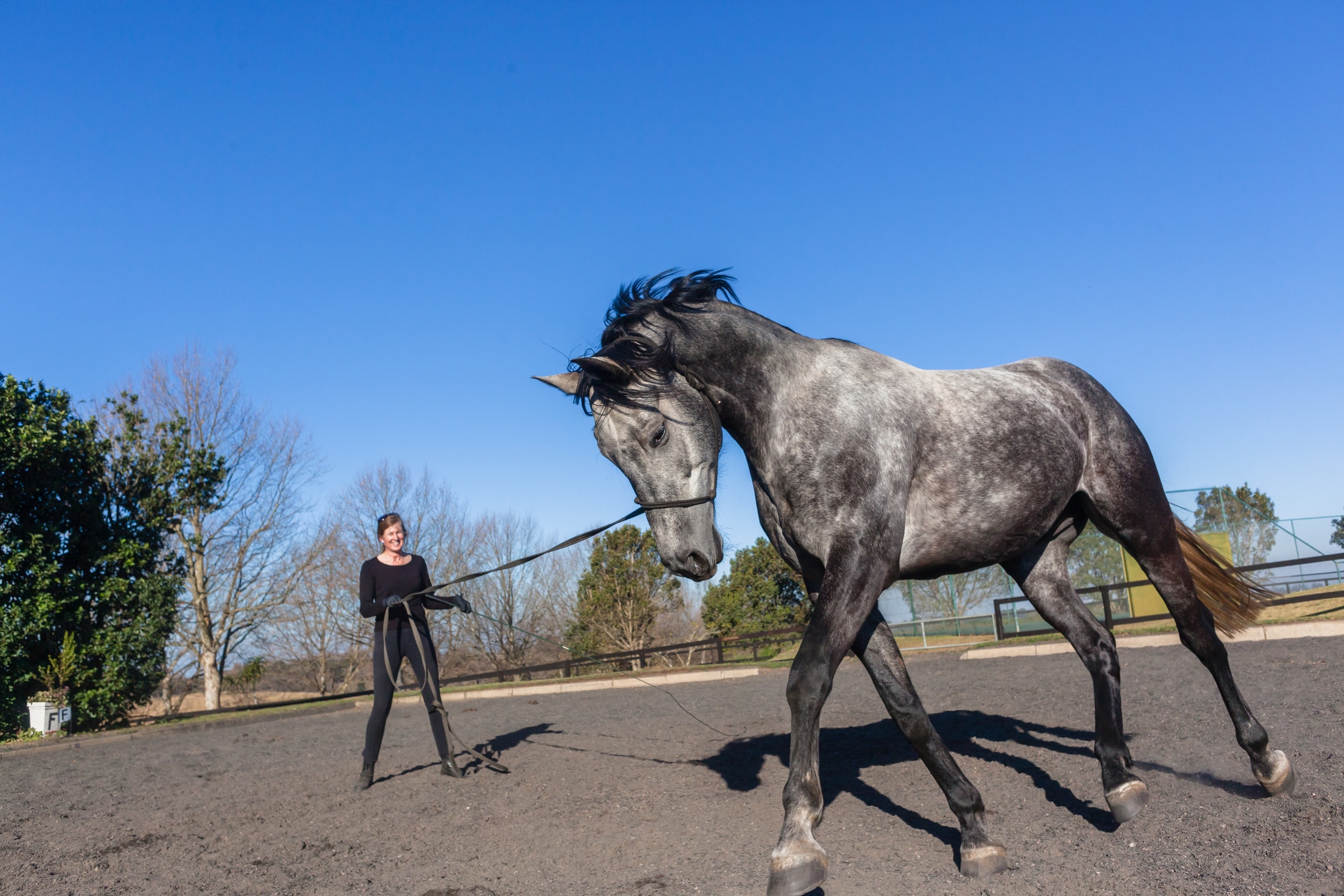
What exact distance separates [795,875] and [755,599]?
21892 mm

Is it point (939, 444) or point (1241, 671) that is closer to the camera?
point (939, 444)

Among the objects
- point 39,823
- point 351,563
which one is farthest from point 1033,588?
point 351,563

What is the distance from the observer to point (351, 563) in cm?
3130

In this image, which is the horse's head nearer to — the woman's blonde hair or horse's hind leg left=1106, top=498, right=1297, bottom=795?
horse's hind leg left=1106, top=498, right=1297, bottom=795

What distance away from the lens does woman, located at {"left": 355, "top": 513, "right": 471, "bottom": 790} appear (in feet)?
20.5

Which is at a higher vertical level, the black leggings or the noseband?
the noseband

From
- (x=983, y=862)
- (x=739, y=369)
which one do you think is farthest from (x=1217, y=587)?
(x=739, y=369)

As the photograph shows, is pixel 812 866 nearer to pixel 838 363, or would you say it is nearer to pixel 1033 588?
pixel 838 363

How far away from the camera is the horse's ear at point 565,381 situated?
362 cm

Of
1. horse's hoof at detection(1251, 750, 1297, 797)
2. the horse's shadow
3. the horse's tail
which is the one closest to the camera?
horse's hoof at detection(1251, 750, 1297, 797)

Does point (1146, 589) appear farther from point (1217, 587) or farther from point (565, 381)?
point (565, 381)

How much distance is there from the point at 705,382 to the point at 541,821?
2763mm

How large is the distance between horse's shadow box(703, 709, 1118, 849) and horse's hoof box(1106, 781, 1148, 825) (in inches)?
3.0

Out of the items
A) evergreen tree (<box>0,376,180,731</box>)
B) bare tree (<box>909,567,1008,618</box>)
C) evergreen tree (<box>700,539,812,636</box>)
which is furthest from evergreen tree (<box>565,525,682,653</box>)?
evergreen tree (<box>0,376,180,731</box>)
